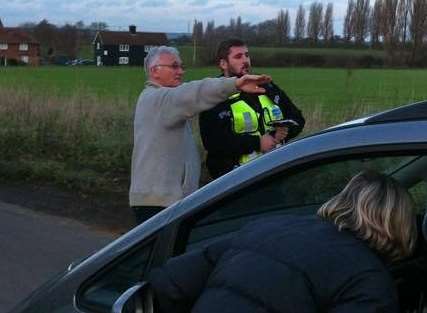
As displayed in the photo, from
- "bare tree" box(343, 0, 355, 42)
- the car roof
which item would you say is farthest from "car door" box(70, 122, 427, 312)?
"bare tree" box(343, 0, 355, 42)

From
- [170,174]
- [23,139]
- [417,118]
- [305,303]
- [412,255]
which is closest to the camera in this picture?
[305,303]

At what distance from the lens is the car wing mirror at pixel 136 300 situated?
2.11 metres

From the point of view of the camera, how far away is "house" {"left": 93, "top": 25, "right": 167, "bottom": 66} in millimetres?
84375

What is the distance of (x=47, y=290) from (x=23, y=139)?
1123cm

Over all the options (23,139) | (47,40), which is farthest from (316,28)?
(23,139)

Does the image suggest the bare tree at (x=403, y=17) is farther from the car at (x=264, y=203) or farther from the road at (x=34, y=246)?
the car at (x=264, y=203)

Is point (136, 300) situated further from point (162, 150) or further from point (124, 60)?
point (124, 60)

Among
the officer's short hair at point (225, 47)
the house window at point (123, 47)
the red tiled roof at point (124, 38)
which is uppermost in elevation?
the officer's short hair at point (225, 47)

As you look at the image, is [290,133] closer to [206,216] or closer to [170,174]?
[170,174]

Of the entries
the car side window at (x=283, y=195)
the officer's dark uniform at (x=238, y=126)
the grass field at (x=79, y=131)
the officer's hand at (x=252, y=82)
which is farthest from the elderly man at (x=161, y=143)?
the grass field at (x=79, y=131)

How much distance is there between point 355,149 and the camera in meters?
1.99

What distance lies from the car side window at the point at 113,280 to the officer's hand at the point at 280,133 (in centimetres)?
232

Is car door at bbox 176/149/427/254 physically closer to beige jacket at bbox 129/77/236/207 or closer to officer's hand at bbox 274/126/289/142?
beige jacket at bbox 129/77/236/207

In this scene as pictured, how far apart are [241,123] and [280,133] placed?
0.80ft
